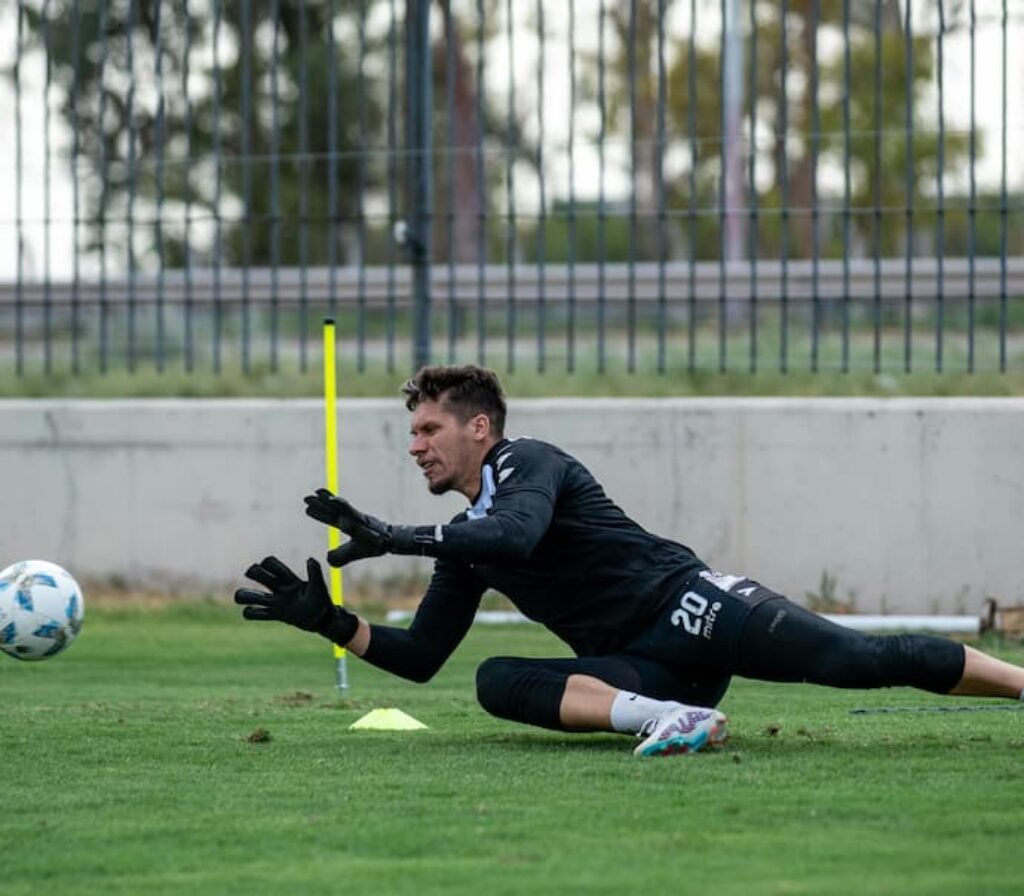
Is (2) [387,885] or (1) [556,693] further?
(1) [556,693]

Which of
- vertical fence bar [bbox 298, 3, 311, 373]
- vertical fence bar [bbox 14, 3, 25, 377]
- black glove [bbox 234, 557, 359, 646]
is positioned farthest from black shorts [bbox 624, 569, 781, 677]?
vertical fence bar [bbox 14, 3, 25, 377]

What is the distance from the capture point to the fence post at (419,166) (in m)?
12.1

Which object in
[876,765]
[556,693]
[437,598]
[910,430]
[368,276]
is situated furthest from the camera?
[368,276]

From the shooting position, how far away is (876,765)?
5.73 m

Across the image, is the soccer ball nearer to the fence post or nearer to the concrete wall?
the concrete wall

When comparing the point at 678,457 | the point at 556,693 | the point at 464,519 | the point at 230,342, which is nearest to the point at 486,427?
the point at 464,519

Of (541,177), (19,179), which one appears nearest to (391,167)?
(541,177)

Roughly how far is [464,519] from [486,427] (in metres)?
0.34

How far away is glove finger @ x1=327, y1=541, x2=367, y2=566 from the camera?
5.96m

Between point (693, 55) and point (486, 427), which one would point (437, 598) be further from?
point (693, 55)

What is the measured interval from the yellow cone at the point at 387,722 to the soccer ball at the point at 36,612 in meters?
1.08

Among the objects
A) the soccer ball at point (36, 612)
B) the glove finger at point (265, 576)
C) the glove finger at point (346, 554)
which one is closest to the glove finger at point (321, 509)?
the glove finger at point (346, 554)

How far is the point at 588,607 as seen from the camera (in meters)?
6.48

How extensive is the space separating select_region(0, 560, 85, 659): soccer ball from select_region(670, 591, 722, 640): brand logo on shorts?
224 cm
